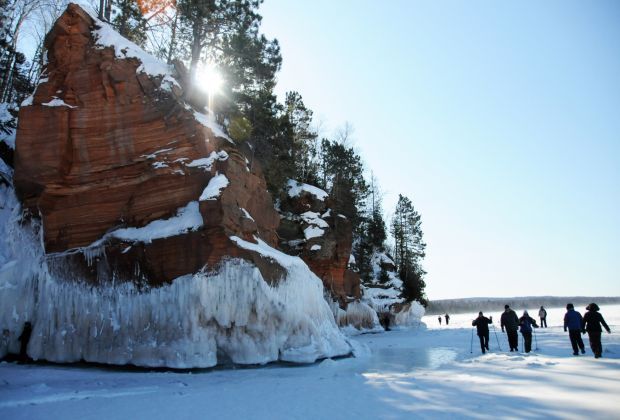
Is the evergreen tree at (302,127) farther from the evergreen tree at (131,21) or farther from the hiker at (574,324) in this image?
the hiker at (574,324)

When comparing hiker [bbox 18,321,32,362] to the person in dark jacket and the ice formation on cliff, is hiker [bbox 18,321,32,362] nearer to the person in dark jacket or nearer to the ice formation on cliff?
the ice formation on cliff

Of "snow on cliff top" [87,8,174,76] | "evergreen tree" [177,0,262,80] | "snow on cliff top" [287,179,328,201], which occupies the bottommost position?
"snow on cliff top" [287,179,328,201]

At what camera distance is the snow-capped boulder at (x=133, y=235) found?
45.3 feet

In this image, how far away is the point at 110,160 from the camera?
1573cm

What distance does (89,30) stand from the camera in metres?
16.8

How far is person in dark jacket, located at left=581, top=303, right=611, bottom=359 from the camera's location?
11.6 metres

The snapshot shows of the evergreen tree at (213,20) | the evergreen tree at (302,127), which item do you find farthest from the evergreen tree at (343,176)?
the evergreen tree at (213,20)

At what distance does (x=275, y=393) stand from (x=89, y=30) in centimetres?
1588

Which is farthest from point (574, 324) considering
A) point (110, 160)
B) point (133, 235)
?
point (110, 160)

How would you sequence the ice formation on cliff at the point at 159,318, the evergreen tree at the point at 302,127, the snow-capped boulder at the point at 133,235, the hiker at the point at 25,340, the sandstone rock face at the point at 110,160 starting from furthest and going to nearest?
the evergreen tree at the point at 302,127 < the sandstone rock face at the point at 110,160 < the hiker at the point at 25,340 < the snow-capped boulder at the point at 133,235 < the ice formation on cliff at the point at 159,318

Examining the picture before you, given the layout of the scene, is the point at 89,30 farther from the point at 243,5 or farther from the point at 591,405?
the point at 591,405

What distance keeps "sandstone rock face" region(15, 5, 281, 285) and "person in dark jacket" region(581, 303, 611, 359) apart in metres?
9.92

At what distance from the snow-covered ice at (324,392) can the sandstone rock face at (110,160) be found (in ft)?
14.4

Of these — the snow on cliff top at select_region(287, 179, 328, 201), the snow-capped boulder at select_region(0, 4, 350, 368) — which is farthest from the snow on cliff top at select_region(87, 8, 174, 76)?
the snow on cliff top at select_region(287, 179, 328, 201)
